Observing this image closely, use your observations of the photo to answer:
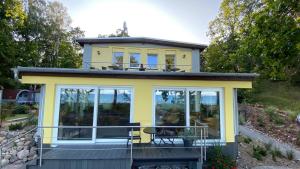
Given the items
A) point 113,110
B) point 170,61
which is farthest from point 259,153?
point 170,61

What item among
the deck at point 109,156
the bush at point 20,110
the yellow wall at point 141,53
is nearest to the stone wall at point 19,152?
the deck at point 109,156

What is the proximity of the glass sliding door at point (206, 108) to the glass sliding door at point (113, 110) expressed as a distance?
2601 mm

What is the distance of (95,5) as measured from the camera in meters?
13.8

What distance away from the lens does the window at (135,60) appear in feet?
53.3

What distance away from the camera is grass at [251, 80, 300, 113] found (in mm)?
24875

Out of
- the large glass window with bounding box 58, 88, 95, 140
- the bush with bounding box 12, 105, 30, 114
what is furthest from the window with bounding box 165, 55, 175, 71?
the bush with bounding box 12, 105, 30, 114

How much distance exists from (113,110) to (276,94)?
91.8 ft

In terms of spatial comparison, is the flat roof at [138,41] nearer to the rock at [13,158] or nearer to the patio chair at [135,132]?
the rock at [13,158]

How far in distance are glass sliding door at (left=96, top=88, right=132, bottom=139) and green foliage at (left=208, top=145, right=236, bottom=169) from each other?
328cm

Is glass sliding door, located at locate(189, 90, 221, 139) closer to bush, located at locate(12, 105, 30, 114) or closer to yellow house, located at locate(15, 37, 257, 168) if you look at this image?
yellow house, located at locate(15, 37, 257, 168)

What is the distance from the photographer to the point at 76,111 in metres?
8.19

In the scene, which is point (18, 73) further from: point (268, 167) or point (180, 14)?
point (180, 14)

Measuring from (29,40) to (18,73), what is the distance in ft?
93.7

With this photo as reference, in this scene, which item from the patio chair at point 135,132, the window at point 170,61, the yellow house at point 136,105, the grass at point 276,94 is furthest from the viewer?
the grass at point 276,94
